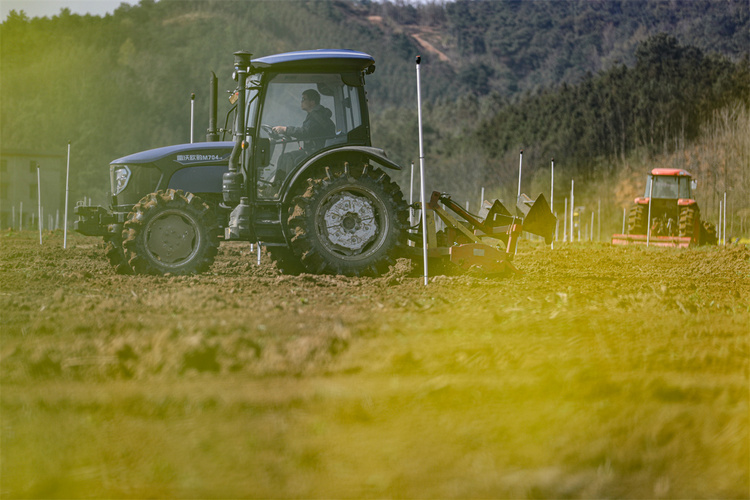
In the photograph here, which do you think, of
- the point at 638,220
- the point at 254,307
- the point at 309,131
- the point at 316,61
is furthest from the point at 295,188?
the point at 638,220

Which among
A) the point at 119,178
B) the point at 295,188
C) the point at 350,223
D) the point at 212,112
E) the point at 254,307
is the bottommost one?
the point at 254,307

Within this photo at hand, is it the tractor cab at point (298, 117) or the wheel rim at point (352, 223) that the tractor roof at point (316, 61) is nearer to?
the tractor cab at point (298, 117)

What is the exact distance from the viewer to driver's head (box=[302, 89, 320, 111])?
32.6ft

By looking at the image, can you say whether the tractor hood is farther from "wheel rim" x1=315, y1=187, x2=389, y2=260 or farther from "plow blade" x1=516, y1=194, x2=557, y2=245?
"plow blade" x1=516, y1=194, x2=557, y2=245

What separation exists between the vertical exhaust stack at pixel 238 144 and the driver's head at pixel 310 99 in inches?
27.3

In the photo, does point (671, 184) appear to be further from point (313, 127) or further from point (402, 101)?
point (402, 101)

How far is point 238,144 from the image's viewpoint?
1000cm

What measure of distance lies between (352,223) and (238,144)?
1.63 m

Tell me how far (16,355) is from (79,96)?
2415 inches

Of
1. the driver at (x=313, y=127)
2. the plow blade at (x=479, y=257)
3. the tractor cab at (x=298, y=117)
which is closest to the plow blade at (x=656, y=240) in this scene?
the plow blade at (x=479, y=257)

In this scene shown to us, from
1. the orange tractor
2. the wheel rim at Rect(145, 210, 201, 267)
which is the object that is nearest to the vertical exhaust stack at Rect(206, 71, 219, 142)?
the wheel rim at Rect(145, 210, 201, 267)

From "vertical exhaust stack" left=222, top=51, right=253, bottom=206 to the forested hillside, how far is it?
114ft

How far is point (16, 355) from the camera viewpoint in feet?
16.9

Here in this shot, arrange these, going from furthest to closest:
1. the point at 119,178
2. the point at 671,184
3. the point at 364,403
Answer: the point at 671,184 < the point at 119,178 < the point at 364,403
